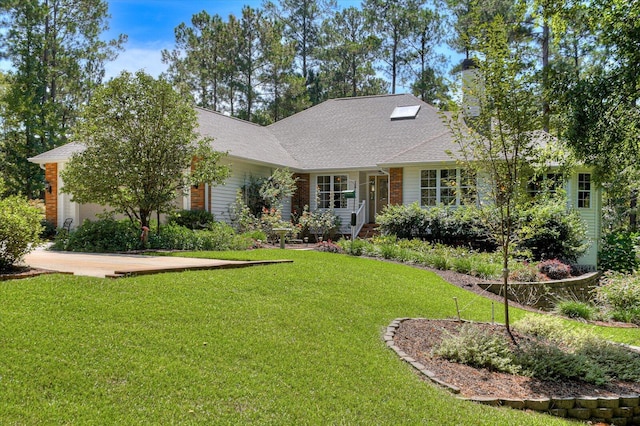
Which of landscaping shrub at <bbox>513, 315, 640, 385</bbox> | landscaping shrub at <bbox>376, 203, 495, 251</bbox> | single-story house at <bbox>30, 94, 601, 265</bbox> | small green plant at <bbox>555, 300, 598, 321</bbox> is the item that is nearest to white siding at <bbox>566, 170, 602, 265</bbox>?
single-story house at <bbox>30, 94, 601, 265</bbox>

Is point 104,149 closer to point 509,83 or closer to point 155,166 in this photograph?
point 155,166

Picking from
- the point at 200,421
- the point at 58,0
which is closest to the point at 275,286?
the point at 200,421

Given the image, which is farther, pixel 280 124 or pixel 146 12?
pixel 280 124

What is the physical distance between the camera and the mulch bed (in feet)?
16.8

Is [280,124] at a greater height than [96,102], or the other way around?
[280,124]

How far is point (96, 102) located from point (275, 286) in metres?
8.51

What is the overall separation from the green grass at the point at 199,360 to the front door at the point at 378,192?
13.8 metres

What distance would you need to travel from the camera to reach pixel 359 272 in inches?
392

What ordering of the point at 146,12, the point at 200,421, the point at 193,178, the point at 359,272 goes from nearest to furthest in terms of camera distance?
the point at 200,421
the point at 359,272
the point at 193,178
the point at 146,12

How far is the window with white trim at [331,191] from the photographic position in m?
21.0

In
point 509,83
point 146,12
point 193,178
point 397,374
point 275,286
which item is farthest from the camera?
point 146,12

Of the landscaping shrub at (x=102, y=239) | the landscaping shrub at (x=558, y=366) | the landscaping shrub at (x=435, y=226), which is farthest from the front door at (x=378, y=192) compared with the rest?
the landscaping shrub at (x=558, y=366)

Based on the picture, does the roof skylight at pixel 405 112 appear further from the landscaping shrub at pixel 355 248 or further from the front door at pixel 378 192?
the landscaping shrub at pixel 355 248

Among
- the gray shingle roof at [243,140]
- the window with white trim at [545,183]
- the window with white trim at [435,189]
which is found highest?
the gray shingle roof at [243,140]
